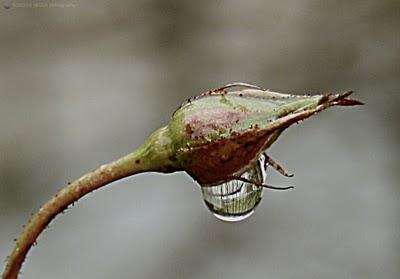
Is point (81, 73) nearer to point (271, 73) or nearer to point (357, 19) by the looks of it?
point (271, 73)

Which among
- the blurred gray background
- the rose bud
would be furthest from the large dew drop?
the blurred gray background

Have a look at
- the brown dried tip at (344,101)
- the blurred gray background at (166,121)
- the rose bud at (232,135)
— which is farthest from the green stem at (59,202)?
the blurred gray background at (166,121)

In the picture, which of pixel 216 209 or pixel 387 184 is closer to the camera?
pixel 216 209

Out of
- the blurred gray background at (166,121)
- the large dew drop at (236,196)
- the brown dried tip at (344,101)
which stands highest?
the blurred gray background at (166,121)

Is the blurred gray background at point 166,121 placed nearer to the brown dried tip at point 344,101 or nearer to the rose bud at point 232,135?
the rose bud at point 232,135

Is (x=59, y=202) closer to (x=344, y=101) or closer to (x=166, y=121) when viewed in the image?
(x=344, y=101)

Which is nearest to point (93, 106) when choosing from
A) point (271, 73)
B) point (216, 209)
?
point (271, 73)
